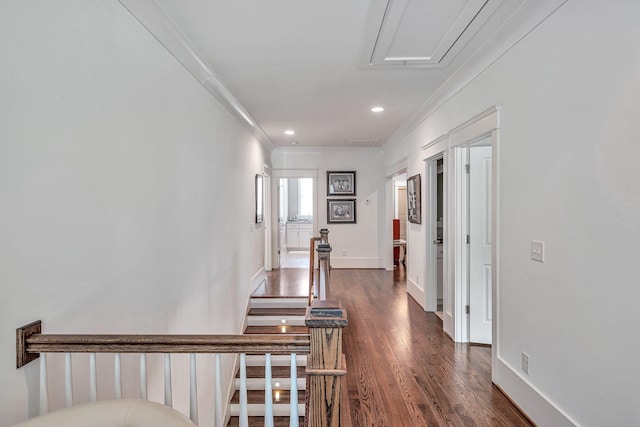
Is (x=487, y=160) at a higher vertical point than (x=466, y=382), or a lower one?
higher

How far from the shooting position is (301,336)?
1.28 metres

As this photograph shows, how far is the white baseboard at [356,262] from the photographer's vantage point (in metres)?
7.68

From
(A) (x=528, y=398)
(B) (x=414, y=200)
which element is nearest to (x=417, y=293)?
(B) (x=414, y=200)

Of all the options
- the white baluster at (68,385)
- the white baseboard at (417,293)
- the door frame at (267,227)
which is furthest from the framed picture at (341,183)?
the white baluster at (68,385)

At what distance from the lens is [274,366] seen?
4.51 meters

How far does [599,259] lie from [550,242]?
1.27ft

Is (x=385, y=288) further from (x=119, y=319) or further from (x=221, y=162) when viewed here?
(x=119, y=319)

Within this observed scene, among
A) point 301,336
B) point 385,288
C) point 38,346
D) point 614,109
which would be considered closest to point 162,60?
point 38,346

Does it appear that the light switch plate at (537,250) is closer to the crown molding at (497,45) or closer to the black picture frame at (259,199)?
the crown molding at (497,45)

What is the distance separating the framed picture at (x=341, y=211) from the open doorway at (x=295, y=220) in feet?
5.49

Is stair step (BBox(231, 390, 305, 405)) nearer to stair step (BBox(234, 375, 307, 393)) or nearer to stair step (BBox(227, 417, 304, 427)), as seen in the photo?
stair step (BBox(234, 375, 307, 393))

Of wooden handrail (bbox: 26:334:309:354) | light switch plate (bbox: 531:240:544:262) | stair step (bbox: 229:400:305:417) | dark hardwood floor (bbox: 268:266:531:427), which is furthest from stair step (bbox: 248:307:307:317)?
Result: wooden handrail (bbox: 26:334:309:354)

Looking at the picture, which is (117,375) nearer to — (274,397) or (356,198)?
(274,397)

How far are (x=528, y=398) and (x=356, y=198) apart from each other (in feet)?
18.4
